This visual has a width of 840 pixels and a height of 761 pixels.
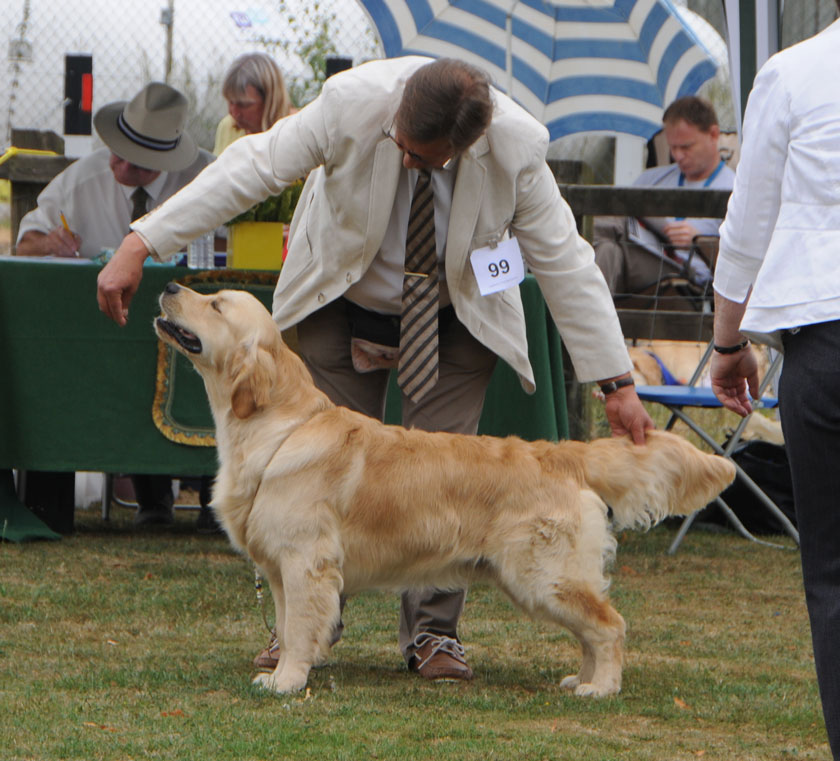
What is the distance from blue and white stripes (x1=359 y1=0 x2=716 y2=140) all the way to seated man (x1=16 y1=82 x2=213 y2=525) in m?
3.15

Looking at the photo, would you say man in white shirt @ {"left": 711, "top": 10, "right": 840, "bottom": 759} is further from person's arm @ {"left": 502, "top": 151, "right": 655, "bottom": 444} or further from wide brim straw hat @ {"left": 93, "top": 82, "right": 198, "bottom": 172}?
wide brim straw hat @ {"left": 93, "top": 82, "right": 198, "bottom": 172}

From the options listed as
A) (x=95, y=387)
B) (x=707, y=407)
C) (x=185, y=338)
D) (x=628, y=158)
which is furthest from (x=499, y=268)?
(x=628, y=158)

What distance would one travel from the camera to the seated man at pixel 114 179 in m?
5.96

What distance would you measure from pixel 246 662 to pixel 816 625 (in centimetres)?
199

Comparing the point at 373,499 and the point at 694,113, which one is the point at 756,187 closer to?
the point at 373,499

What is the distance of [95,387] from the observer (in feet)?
17.3

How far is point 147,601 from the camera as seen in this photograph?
178 inches

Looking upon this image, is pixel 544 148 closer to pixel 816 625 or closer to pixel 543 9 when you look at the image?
pixel 816 625

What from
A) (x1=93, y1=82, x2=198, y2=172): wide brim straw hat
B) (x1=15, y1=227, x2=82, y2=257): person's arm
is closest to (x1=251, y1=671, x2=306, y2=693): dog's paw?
(x1=15, y1=227, x2=82, y2=257): person's arm

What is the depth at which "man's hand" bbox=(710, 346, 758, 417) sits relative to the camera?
2574 millimetres

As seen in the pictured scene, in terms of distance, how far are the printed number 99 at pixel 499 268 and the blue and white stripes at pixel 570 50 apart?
561 cm

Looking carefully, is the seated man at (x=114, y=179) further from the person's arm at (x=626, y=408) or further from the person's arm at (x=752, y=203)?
the person's arm at (x=752, y=203)

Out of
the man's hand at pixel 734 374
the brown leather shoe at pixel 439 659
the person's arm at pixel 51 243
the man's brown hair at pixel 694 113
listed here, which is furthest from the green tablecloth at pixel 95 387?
the man's brown hair at pixel 694 113

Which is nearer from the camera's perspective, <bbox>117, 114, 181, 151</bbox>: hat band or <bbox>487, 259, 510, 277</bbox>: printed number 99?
<bbox>487, 259, 510, 277</bbox>: printed number 99
